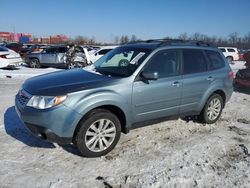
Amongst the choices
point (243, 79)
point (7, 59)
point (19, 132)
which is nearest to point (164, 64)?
point (19, 132)

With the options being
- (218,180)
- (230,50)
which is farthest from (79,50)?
(230,50)

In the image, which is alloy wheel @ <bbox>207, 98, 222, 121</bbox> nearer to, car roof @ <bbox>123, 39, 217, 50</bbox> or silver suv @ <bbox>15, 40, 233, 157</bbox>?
silver suv @ <bbox>15, 40, 233, 157</bbox>

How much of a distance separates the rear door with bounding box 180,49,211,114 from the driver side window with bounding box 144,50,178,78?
235 mm

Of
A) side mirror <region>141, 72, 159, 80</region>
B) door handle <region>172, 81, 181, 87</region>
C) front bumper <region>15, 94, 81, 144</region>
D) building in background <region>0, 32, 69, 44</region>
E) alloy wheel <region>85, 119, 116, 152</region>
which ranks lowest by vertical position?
alloy wheel <region>85, 119, 116, 152</region>

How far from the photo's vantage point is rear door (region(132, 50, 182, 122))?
451 centimetres

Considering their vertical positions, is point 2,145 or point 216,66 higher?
point 216,66

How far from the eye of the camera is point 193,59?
17.8ft

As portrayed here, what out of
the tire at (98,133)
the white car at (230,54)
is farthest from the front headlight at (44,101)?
the white car at (230,54)

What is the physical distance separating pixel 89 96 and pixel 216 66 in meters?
3.30

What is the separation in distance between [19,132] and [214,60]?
433 cm

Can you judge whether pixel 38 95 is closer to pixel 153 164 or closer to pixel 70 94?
pixel 70 94

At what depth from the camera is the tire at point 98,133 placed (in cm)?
402

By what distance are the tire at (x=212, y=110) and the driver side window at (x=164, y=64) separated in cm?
133

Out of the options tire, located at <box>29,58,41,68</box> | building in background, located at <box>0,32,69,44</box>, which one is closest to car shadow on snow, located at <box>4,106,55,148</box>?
→ tire, located at <box>29,58,41,68</box>
